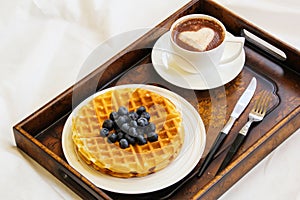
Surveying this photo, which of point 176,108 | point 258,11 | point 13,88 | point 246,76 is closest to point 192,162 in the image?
point 176,108

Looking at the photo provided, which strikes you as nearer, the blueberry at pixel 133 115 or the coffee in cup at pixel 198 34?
the blueberry at pixel 133 115

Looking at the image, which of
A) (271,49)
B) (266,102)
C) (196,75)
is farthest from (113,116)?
(271,49)

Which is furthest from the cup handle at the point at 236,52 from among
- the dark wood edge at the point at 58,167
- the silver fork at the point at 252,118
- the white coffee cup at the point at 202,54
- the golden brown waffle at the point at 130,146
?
the dark wood edge at the point at 58,167

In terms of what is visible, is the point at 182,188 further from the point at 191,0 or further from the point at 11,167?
the point at 191,0

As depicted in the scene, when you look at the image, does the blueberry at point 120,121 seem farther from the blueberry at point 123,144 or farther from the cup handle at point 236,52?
the cup handle at point 236,52

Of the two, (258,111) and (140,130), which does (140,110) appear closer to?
(140,130)
